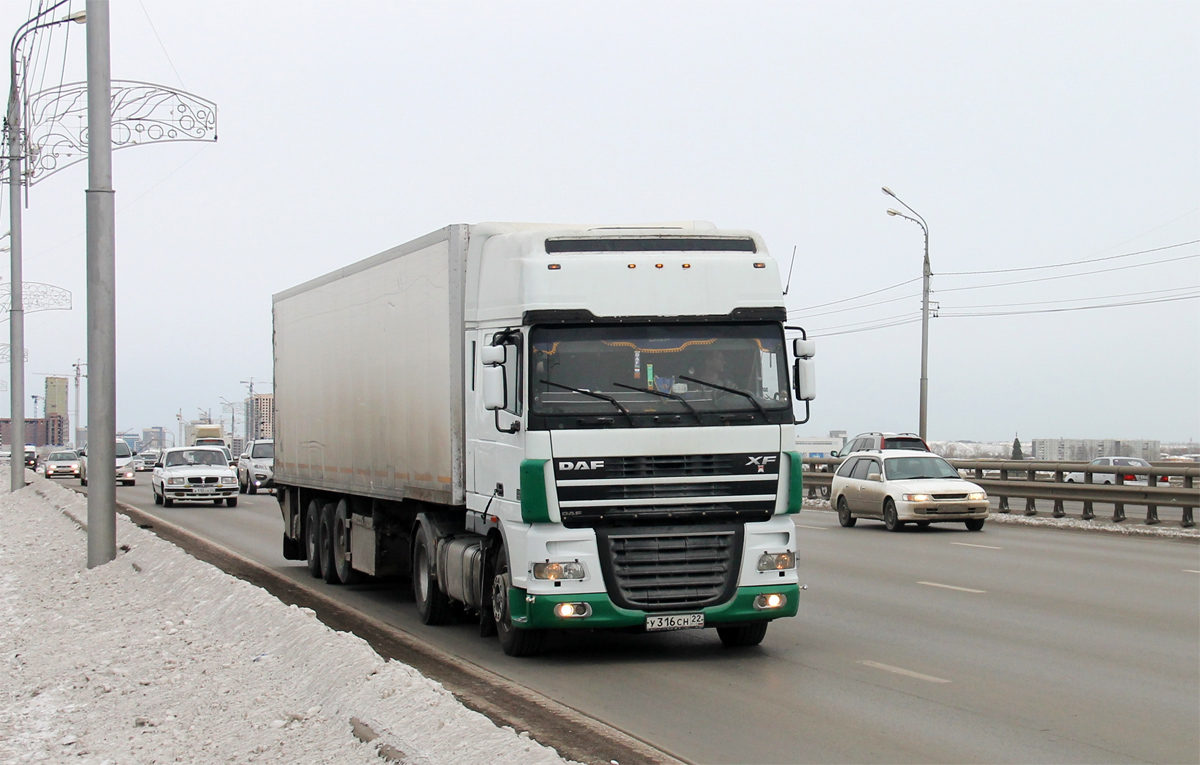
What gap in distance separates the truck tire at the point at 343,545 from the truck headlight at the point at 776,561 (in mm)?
6743

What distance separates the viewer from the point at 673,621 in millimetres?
10125

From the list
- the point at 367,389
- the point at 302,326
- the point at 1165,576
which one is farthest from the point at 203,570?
the point at 1165,576

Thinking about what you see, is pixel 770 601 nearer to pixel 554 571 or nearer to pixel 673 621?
pixel 673 621

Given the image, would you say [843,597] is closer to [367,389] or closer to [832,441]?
[367,389]

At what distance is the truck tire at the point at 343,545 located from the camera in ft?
51.8

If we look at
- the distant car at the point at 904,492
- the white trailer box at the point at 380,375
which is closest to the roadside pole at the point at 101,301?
the white trailer box at the point at 380,375

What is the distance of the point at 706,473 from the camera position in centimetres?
1021

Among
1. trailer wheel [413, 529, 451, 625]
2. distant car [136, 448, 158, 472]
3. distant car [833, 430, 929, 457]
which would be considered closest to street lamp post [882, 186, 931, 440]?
distant car [833, 430, 929, 457]

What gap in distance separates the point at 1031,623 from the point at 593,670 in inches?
184

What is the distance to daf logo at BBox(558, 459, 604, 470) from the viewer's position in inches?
392

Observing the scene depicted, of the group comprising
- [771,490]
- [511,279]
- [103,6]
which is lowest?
[771,490]

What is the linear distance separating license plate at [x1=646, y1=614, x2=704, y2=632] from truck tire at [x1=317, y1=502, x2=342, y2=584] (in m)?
6.98

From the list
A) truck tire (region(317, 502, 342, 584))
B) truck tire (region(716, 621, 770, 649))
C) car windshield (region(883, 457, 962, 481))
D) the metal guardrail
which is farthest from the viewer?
car windshield (region(883, 457, 962, 481))

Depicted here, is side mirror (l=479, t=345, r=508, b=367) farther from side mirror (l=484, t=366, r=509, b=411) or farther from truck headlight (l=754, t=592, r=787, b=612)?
truck headlight (l=754, t=592, r=787, b=612)
